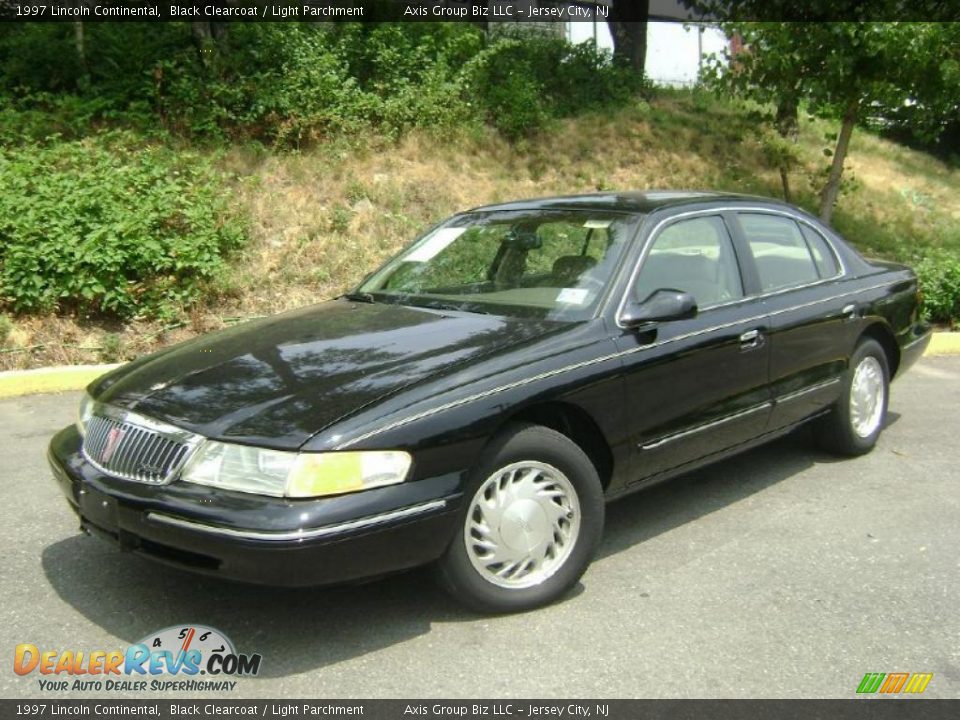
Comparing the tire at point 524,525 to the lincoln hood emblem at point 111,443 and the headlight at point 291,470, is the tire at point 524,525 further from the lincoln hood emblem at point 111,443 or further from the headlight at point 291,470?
the lincoln hood emblem at point 111,443

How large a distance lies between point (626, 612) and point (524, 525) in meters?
0.54

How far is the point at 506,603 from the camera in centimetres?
361

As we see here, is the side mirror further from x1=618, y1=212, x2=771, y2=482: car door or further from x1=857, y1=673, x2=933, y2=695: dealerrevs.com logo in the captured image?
x1=857, y1=673, x2=933, y2=695: dealerrevs.com logo

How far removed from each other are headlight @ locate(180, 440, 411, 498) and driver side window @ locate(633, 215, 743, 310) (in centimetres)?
157

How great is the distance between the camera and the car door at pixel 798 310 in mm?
4895

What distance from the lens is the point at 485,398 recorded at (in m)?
3.52

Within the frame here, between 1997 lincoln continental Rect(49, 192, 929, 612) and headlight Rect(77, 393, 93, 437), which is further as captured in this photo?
headlight Rect(77, 393, 93, 437)

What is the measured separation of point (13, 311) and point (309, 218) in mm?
3169

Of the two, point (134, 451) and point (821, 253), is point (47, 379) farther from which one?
point (821, 253)

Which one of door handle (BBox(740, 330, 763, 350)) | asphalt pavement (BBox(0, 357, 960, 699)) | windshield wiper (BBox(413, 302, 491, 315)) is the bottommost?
asphalt pavement (BBox(0, 357, 960, 699))

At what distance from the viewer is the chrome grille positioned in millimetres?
3322

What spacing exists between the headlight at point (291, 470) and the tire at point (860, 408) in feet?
10.5

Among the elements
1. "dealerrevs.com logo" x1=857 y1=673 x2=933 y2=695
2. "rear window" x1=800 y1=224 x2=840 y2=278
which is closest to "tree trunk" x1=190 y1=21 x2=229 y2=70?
"rear window" x1=800 y1=224 x2=840 y2=278
